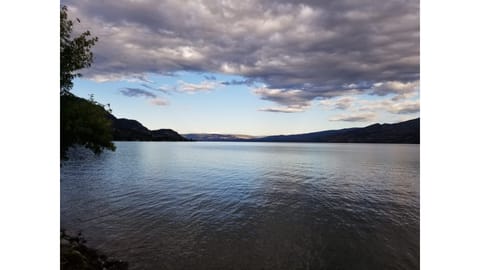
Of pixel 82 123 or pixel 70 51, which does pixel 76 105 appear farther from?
pixel 70 51

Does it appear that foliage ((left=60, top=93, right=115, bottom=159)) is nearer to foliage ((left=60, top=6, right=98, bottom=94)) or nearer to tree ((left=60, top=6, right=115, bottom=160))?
tree ((left=60, top=6, right=115, bottom=160))

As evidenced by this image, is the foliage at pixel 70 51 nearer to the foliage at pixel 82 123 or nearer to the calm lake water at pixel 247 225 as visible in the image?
the foliage at pixel 82 123

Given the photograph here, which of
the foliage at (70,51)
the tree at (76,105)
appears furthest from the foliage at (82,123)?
the foliage at (70,51)

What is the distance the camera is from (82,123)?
11023mm

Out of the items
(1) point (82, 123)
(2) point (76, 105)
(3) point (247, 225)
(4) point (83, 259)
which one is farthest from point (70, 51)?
(3) point (247, 225)

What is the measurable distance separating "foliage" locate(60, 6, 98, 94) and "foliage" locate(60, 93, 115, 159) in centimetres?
86

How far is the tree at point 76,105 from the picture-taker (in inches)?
426

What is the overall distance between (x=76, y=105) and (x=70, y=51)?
106 inches

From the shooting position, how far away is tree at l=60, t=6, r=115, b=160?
35.5 feet

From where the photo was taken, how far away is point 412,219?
19062 mm
